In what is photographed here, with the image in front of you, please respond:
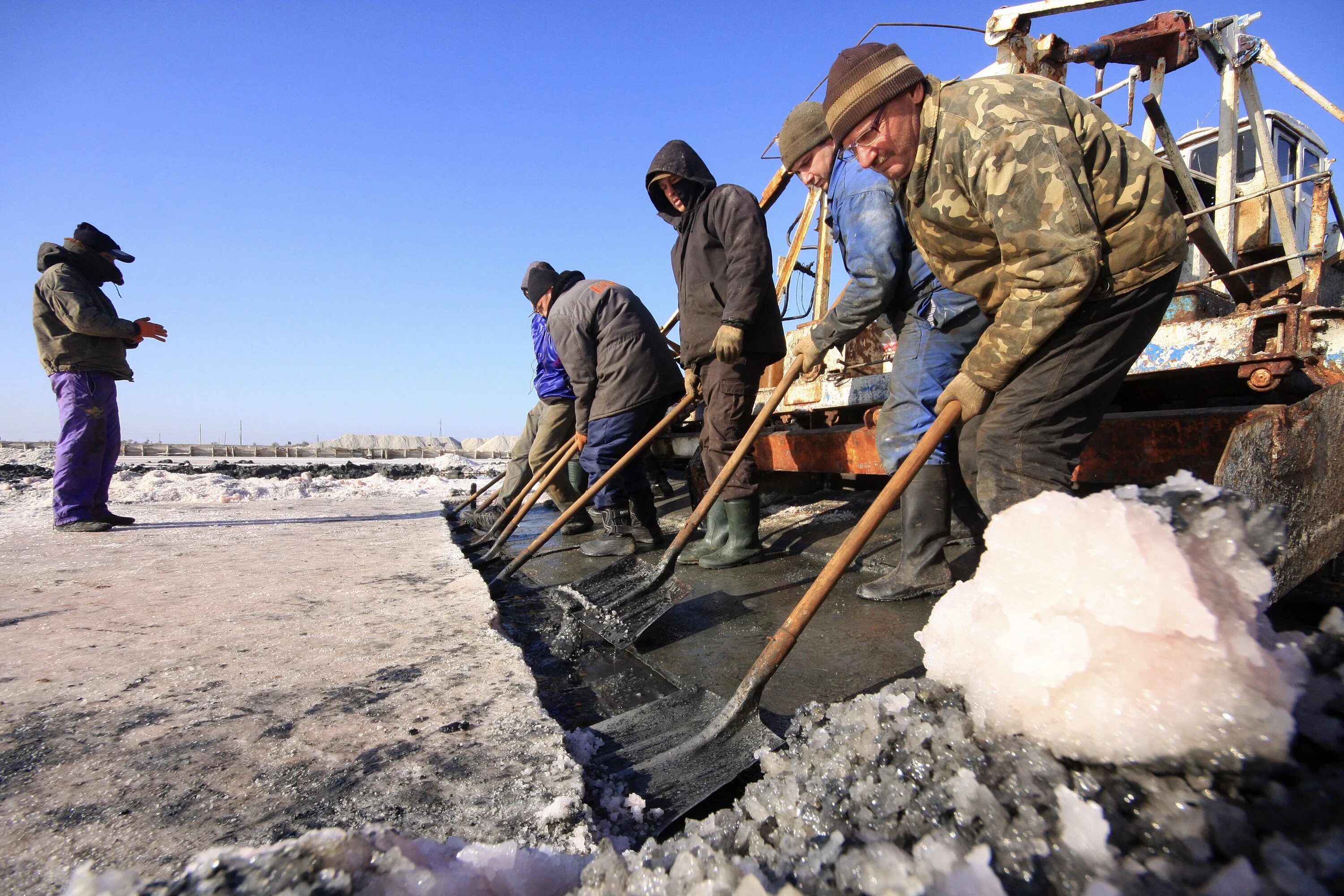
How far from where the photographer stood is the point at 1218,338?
2.20 meters

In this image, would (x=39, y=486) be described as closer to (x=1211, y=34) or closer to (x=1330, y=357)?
(x=1330, y=357)

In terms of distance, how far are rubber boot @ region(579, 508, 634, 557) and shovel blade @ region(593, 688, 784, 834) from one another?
2315mm

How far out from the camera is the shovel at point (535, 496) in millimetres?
4129

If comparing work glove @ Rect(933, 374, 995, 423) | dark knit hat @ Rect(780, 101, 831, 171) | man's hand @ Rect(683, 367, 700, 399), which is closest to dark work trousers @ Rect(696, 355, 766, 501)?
man's hand @ Rect(683, 367, 700, 399)

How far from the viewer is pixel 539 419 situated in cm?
581

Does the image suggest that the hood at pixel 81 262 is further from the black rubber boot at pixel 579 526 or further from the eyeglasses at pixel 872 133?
the eyeglasses at pixel 872 133

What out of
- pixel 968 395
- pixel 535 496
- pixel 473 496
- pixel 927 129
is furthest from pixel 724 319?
pixel 473 496

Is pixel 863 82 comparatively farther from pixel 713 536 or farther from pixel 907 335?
pixel 713 536

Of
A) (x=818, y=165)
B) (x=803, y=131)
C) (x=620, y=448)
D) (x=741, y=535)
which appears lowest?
(x=741, y=535)

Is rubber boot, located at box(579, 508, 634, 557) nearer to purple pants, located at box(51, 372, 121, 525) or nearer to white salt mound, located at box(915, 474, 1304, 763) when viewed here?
white salt mound, located at box(915, 474, 1304, 763)

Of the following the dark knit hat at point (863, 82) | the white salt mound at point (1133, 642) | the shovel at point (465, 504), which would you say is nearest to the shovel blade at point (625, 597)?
the white salt mound at point (1133, 642)

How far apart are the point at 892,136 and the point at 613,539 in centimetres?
285

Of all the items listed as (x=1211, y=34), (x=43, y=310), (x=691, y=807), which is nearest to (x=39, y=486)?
(x=43, y=310)

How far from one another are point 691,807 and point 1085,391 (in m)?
1.47
